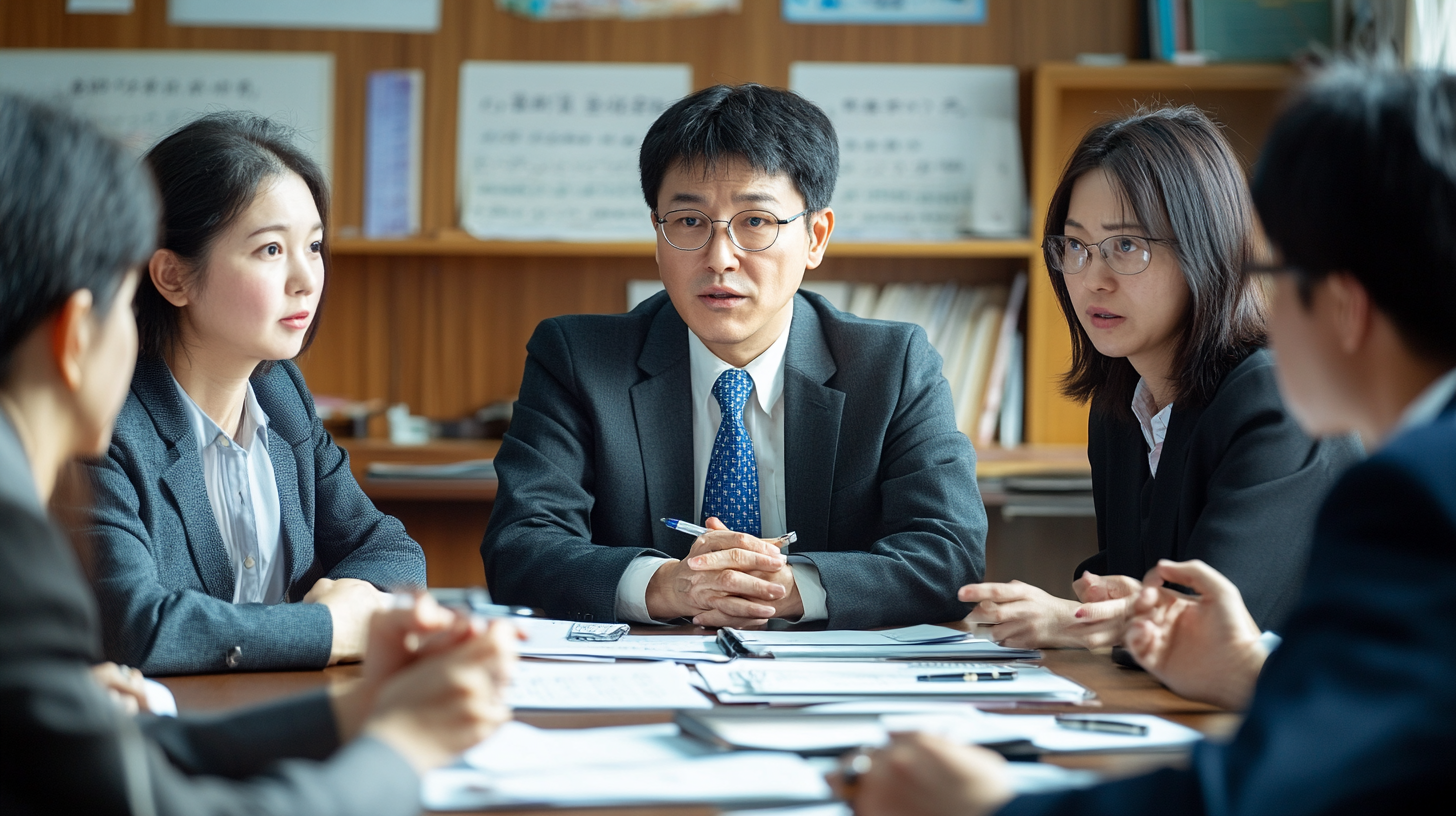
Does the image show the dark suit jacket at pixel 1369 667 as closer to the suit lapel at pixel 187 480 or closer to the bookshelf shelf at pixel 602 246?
the suit lapel at pixel 187 480

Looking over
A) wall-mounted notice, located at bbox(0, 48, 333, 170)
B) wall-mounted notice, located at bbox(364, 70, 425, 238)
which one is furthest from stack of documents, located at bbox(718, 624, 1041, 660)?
wall-mounted notice, located at bbox(0, 48, 333, 170)

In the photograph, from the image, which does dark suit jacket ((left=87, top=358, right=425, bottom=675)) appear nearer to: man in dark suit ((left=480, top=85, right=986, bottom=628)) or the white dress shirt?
man in dark suit ((left=480, top=85, right=986, bottom=628))

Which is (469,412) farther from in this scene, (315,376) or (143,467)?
(143,467)

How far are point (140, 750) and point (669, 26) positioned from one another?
301 centimetres

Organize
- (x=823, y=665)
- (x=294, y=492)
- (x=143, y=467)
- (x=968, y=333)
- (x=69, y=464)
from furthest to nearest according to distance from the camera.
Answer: (x=968, y=333) < (x=294, y=492) < (x=143, y=467) < (x=823, y=665) < (x=69, y=464)

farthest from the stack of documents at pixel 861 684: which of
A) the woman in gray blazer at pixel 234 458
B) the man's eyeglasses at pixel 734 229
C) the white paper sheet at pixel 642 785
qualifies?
the man's eyeglasses at pixel 734 229

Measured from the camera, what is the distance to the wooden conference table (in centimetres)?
97

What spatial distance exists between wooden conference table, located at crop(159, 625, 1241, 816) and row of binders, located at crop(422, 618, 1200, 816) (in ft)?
0.06

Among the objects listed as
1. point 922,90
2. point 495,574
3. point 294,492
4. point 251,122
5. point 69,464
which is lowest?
point 495,574

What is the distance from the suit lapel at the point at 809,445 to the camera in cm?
186

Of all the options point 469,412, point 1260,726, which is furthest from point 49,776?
point 469,412

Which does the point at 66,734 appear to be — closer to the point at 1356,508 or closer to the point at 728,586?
the point at 1356,508

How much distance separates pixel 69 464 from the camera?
113 cm

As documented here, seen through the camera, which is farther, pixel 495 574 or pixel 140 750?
pixel 495 574
